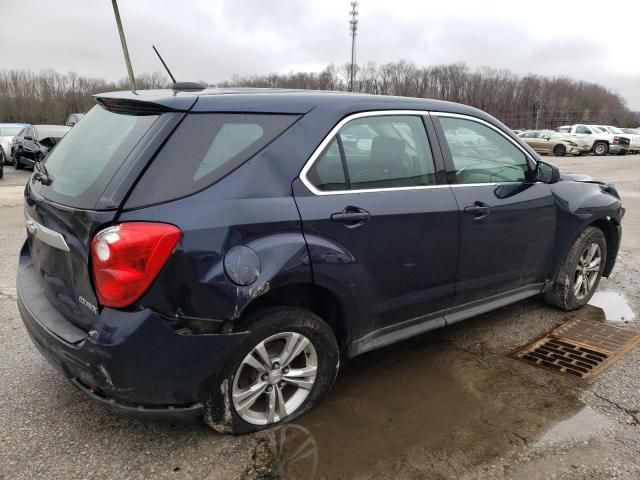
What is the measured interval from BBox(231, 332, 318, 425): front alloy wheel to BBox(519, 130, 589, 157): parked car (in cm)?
2954

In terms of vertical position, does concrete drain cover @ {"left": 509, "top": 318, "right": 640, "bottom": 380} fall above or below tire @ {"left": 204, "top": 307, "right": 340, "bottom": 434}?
below

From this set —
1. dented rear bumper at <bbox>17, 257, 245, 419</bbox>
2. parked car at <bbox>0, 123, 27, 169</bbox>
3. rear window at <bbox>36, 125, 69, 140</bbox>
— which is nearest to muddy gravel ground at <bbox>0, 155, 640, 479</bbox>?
dented rear bumper at <bbox>17, 257, 245, 419</bbox>

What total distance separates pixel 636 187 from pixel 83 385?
14.5 m

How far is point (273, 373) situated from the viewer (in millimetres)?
2646

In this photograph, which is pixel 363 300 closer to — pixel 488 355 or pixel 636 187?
pixel 488 355

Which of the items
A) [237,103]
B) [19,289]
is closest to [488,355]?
[237,103]

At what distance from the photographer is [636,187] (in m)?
13.4

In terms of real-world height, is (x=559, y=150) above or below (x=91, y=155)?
below

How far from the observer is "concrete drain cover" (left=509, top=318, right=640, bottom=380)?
3.53 metres

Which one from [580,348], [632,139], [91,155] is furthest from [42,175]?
[632,139]

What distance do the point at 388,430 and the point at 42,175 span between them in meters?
2.36

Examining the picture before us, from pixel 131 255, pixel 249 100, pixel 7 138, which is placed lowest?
pixel 7 138

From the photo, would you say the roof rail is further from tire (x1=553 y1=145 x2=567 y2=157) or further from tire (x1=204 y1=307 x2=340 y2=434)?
tire (x1=553 y1=145 x2=567 y2=157)

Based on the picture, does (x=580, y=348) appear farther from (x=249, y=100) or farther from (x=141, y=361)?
(x=141, y=361)
